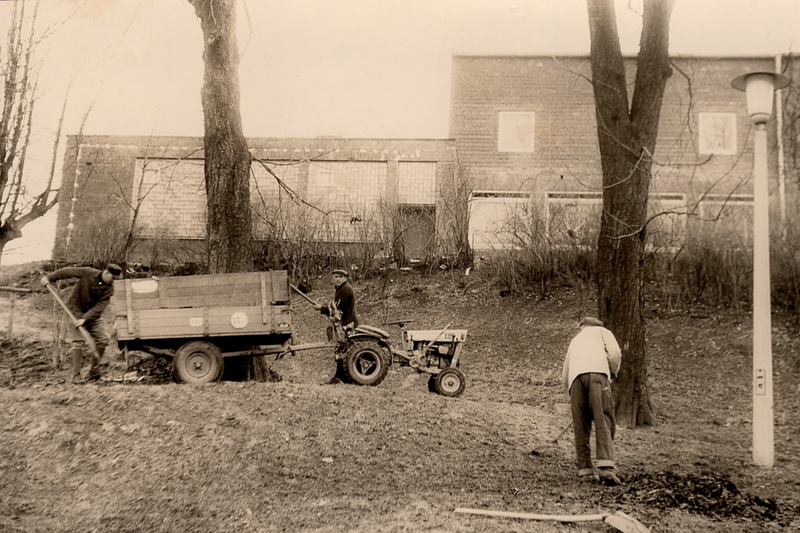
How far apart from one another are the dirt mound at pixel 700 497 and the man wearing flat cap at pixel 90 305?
7737 millimetres

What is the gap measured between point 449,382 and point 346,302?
77.3 inches

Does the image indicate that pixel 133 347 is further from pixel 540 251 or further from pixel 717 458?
pixel 540 251

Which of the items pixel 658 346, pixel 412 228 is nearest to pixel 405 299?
pixel 412 228

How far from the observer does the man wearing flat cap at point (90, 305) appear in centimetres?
1145

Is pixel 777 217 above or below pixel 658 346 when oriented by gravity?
above

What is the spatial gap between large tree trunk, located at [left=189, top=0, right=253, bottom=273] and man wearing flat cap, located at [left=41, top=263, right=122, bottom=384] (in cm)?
157

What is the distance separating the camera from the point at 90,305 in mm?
11609

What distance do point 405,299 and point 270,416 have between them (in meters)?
11.8

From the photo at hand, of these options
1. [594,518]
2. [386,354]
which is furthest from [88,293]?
[594,518]

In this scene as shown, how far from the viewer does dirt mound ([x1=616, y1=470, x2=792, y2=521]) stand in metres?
6.93

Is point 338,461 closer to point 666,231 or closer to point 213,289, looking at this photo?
point 213,289

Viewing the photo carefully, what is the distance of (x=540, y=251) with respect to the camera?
64.2ft

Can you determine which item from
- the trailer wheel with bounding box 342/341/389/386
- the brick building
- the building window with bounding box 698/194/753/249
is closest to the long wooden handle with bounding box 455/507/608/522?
the trailer wheel with bounding box 342/341/389/386

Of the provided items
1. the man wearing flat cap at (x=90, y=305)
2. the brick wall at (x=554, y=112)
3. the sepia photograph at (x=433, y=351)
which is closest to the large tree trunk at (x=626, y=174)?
the sepia photograph at (x=433, y=351)
